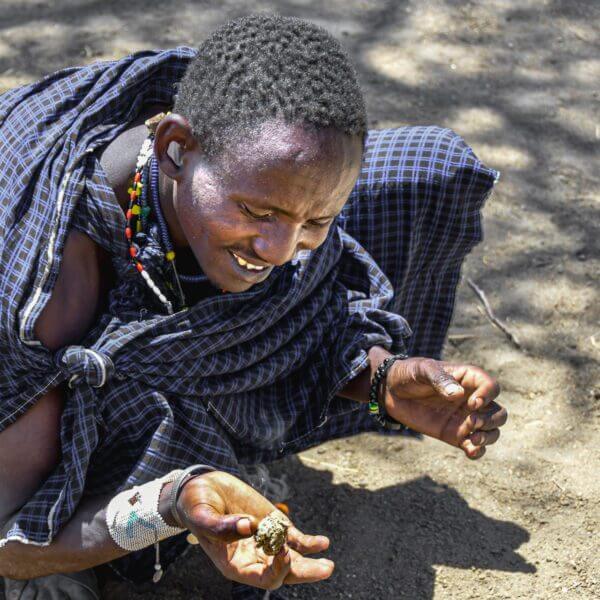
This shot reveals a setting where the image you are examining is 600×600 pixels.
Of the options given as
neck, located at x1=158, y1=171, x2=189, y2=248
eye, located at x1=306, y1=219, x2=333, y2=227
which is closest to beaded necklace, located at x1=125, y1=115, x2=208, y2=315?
neck, located at x1=158, y1=171, x2=189, y2=248

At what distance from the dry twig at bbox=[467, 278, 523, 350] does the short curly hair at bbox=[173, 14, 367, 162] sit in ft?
4.11

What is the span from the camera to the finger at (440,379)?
197cm

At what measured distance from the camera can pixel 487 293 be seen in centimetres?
305

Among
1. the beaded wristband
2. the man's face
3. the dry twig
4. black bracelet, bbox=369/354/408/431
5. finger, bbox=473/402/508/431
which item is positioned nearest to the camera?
the man's face

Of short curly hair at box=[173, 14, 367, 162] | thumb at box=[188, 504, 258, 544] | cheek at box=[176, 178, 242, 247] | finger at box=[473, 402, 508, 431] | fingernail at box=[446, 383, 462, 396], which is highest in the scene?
short curly hair at box=[173, 14, 367, 162]

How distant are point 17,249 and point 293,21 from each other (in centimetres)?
69

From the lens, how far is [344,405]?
2.33 m

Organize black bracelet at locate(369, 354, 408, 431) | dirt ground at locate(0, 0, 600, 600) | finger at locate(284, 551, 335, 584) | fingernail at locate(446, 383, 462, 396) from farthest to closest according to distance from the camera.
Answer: dirt ground at locate(0, 0, 600, 600)
black bracelet at locate(369, 354, 408, 431)
fingernail at locate(446, 383, 462, 396)
finger at locate(284, 551, 335, 584)

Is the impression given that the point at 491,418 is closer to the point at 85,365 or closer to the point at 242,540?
the point at 242,540

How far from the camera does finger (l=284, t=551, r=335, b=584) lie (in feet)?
5.39

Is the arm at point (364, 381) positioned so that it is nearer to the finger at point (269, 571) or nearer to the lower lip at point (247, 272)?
the lower lip at point (247, 272)

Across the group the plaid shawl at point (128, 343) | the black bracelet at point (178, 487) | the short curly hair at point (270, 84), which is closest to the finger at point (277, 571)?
the black bracelet at point (178, 487)

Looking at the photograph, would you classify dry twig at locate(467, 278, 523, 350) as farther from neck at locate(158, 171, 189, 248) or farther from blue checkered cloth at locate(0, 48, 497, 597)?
neck at locate(158, 171, 189, 248)

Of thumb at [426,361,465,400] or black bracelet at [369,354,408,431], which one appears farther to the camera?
black bracelet at [369,354,408,431]
